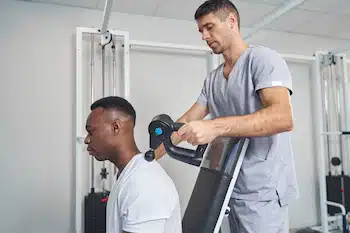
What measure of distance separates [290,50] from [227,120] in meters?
2.80

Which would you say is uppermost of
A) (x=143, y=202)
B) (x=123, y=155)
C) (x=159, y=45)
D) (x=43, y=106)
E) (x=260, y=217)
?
(x=159, y=45)

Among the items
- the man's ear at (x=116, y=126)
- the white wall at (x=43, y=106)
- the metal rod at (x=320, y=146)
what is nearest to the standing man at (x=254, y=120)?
the man's ear at (x=116, y=126)

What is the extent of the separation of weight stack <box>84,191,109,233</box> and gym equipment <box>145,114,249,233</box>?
1.35 meters

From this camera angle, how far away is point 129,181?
909 mm

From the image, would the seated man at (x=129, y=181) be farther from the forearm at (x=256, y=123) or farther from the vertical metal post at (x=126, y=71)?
the vertical metal post at (x=126, y=71)

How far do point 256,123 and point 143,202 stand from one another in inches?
16.0

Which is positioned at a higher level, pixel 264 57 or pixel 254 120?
pixel 264 57

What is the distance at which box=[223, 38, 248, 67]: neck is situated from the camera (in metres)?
1.23

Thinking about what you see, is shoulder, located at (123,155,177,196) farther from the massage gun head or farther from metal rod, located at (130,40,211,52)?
metal rod, located at (130,40,211,52)

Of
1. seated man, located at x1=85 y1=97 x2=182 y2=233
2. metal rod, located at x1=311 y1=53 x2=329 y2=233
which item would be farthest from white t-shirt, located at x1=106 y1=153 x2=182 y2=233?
metal rod, located at x1=311 y1=53 x2=329 y2=233

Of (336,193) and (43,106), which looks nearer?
(43,106)

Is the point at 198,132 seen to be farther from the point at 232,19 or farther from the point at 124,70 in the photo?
the point at 124,70

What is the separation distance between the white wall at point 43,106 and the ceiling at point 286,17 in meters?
0.18

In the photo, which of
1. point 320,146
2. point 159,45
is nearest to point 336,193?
point 320,146
